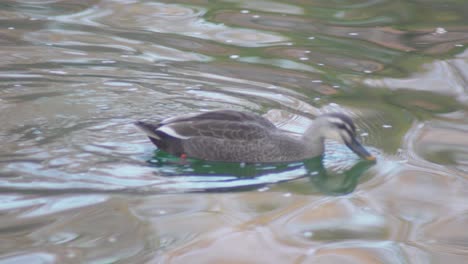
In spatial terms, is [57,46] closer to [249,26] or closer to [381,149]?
[249,26]

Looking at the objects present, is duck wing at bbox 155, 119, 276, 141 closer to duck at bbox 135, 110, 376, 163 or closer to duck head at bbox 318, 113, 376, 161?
duck at bbox 135, 110, 376, 163

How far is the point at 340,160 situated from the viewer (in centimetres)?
767

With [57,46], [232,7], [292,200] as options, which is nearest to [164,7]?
[232,7]

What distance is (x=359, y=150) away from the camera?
748 cm

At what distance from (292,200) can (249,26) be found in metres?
5.00

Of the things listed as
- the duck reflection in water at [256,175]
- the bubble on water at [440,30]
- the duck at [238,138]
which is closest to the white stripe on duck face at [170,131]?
the duck at [238,138]

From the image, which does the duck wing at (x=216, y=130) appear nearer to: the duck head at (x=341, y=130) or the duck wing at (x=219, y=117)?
the duck wing at (x=219, y=117)

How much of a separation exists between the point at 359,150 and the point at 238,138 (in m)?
0.97

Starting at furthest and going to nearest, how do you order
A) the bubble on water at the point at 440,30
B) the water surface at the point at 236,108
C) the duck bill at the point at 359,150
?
the bubble on water at the point at 440,30 < the duck bill at the point at 359,150 < the water surface at the point at 236,108

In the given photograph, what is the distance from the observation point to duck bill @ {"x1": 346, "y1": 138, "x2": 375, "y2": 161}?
7.45 meters

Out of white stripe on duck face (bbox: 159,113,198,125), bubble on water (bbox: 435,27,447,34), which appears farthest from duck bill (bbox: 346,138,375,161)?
bubble on water (bbox: 435,27,447,34)

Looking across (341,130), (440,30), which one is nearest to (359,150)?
(341,130)

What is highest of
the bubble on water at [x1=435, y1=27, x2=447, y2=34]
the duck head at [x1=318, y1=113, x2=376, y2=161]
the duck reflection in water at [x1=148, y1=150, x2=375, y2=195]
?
the bubble on water at [x1=435, y1=27, x2=447, y2=34]

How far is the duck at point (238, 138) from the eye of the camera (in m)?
7.51
